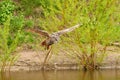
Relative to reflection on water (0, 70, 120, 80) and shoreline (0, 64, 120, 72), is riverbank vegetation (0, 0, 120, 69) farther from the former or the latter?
reflection on water (0, 70, 120, 80)

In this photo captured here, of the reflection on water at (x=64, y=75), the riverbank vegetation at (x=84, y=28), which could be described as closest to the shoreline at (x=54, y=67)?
the riverbank vegetation at (x=84, y=28)

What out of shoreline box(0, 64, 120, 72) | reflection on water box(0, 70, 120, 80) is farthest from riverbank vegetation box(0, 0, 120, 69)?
reflection on water box(0, 70, 120, 80)

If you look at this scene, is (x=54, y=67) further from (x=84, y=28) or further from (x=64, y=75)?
(x=84, y=28)

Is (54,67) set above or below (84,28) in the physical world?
below

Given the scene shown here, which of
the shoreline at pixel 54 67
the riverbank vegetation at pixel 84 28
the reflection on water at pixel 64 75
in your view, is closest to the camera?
the reflection on water at pixel 64 75

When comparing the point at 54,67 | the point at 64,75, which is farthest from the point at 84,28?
the point at 54,67

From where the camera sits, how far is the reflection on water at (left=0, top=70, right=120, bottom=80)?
17.0 metres

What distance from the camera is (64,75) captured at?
18000mm

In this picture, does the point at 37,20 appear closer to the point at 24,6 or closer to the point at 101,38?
the point at 24,6

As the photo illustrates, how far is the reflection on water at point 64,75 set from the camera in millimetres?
17047

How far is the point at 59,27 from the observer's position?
1891 centimetres

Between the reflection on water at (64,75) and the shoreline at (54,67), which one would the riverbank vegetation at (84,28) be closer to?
the shoreline at (54,67)

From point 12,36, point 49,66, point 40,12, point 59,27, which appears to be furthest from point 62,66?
point 40,12

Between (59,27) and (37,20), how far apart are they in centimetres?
568
